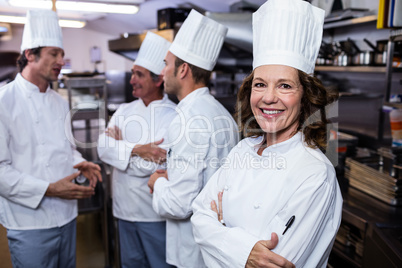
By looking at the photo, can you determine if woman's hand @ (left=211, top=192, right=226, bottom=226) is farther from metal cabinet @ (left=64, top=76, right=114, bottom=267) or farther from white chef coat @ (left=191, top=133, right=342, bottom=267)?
metal cabinet @ (left=64, top=76, right=114, bottom=267)

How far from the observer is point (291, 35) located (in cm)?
117

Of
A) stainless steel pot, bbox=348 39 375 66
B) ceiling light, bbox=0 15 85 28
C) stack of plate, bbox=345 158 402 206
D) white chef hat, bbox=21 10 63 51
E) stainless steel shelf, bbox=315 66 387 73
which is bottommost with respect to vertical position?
stack of plate, bbox=345 158 402 206

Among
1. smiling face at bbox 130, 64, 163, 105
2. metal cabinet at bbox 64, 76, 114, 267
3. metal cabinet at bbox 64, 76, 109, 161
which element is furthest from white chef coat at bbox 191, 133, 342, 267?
metal cabinet at bbox 64, 76, 109, 161

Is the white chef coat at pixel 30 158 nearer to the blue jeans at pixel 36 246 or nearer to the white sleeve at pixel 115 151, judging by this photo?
the blue jeans at pixel 36 246

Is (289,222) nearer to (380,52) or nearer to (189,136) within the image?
(189,136)

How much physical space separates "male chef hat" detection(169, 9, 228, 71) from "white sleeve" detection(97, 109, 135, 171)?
630 mm

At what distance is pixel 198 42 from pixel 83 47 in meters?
9.72

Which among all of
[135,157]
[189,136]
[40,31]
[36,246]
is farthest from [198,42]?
[36,246]

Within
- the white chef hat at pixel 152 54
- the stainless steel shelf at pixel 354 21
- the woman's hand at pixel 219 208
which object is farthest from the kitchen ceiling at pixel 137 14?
the woman's hand at pixel 219 208

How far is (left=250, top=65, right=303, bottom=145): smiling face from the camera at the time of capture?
112cm

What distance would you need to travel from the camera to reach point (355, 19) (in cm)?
259

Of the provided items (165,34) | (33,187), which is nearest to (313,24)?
(33,187)

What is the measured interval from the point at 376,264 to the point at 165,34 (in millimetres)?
2665

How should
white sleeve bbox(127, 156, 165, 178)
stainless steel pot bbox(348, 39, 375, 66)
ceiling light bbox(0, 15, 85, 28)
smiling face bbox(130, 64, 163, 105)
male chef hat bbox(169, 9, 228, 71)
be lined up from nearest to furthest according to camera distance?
male chef hat bbox(169, 9, 228, 71), white sleeve bbox(127, 156, 165, 178), smiling face bbox(130, 64, 163, 105), stainless steel pot bbox(348, 39, 375, 66), ceiling light bbox(0, 15, 85, 28)
